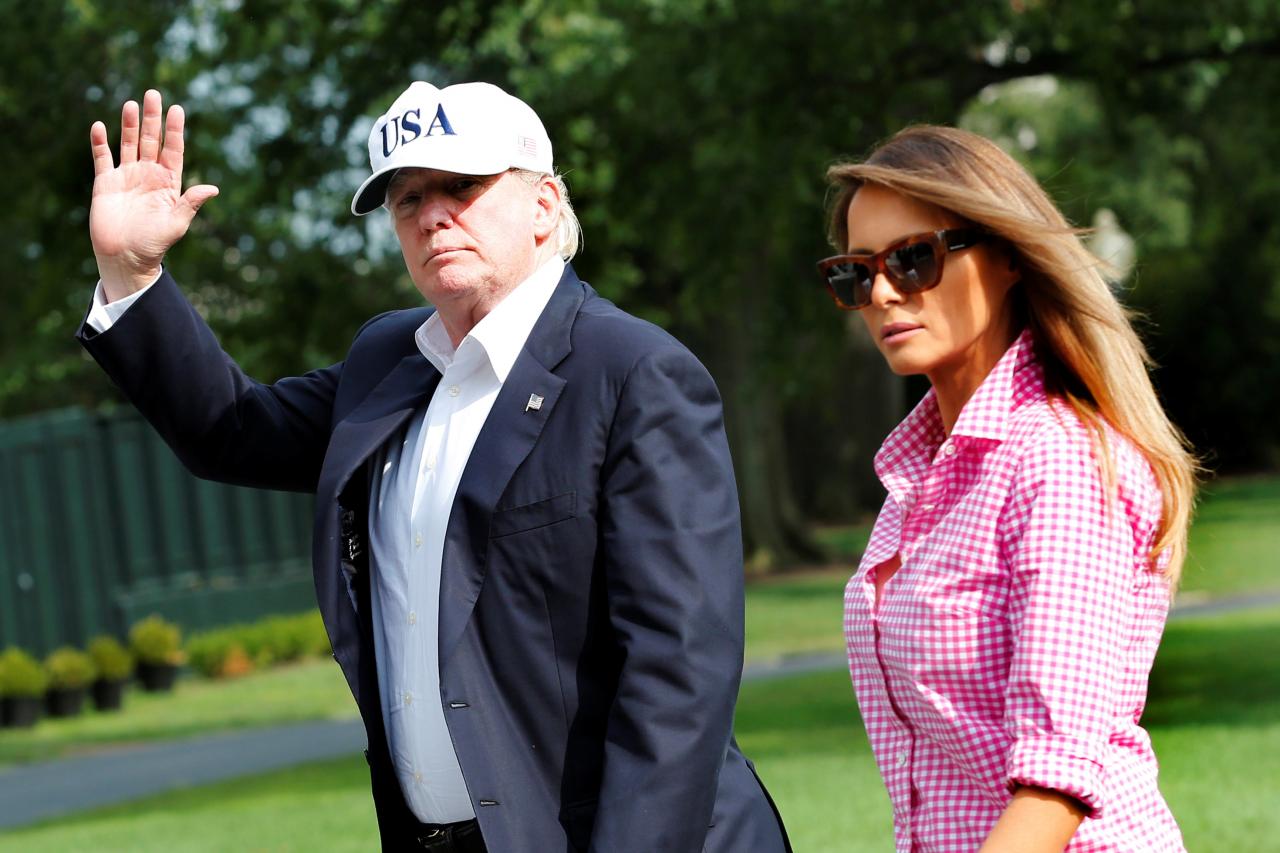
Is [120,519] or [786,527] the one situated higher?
[120,519]

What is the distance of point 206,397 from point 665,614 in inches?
39.3

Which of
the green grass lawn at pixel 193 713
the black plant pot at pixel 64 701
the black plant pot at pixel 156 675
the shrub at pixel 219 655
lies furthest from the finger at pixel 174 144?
the shrub at pixel 219 655

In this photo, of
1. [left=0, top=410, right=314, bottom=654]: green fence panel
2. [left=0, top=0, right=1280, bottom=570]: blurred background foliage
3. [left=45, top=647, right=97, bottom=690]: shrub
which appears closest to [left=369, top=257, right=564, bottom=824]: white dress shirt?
[left=0, top=0, right=1280, bottom=570]: blurred background foliage

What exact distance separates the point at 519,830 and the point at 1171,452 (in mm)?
1121

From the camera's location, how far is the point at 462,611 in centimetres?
266

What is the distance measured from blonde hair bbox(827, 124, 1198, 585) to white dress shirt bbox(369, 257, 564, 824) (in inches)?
26.5

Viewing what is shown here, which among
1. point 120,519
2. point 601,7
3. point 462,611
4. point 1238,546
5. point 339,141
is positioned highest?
point 601,7

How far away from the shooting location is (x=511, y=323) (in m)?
2.90

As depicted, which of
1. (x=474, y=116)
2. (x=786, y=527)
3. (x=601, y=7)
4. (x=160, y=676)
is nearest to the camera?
(x=474, y=116)

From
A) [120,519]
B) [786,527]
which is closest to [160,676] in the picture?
[120,519]

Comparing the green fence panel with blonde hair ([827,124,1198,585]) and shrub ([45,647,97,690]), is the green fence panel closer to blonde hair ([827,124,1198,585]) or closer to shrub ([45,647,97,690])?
shrub ([45,647,97,690])

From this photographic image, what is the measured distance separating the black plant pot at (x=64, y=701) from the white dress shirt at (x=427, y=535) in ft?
47.0

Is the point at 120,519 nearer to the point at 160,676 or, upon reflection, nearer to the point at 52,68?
the point at 160,676

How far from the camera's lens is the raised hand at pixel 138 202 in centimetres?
301
